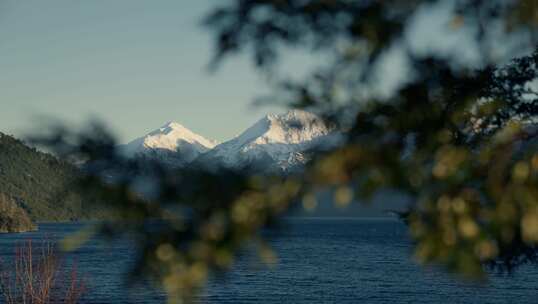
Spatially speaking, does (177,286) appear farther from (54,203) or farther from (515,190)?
(515,190)

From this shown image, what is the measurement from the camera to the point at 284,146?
5.71 m

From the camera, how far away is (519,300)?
68438 millimetres

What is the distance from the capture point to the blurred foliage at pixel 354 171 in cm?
333

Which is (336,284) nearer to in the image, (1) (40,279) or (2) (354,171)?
(1) (40,279)

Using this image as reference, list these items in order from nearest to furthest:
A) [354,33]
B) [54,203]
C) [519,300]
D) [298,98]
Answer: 1. [54,203]
2. [354,33]
3. [298,98]
4. [519,300]

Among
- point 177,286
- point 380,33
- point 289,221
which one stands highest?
point 380,33

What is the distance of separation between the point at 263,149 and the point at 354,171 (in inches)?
44.2

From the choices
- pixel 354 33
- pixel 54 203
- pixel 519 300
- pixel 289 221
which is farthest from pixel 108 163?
pixel 519 300

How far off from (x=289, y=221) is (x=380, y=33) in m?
1.18

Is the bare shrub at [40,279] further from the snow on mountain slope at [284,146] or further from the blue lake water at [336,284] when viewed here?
the blue lake water at [336,284]

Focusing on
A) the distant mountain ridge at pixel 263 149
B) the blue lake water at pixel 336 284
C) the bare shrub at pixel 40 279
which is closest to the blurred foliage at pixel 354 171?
the distant mountain ridge at pixel 263 149

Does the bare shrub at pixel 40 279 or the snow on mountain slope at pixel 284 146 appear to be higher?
the snow on mountain slope at pixel 284 146

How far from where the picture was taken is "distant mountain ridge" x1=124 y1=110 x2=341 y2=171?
4.13 metres

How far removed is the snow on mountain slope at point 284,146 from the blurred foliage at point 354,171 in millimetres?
166
